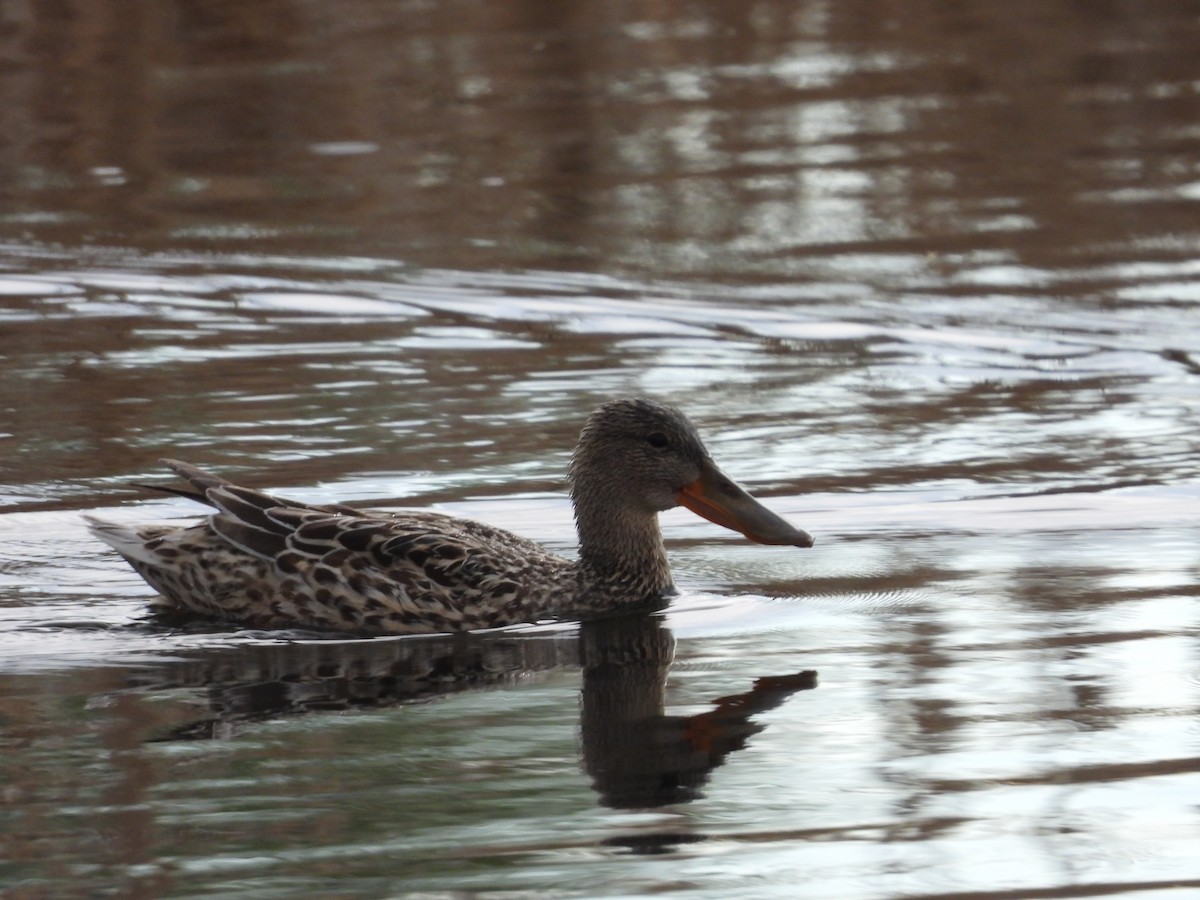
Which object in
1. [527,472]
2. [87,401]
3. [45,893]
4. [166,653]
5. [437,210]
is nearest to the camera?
[45,893]

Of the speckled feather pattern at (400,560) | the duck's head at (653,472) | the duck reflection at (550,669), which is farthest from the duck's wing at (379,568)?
the duck's head at (653,472)

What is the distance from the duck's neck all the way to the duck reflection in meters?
0.15

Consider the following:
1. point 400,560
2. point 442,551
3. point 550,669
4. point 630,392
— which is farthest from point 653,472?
point 630,392

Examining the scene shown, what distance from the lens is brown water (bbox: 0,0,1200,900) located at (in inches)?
229

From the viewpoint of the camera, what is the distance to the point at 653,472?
8.45 metres

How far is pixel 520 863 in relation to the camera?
5.47 m

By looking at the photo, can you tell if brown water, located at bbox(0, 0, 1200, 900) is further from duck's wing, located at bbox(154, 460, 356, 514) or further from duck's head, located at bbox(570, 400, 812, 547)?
duck's wing, located at bbox(154, 460, 356, 514)

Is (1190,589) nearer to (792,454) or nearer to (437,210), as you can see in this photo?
(792,454)

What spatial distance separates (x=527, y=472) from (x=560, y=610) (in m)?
1.84

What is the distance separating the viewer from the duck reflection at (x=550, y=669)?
20.7 ft

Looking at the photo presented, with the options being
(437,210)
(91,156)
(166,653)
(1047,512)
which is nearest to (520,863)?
(166,653)

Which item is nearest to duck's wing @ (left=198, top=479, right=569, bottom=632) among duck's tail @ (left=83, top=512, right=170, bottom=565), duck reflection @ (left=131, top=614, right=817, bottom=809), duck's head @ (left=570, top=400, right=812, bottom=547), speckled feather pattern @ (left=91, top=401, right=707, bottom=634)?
speckled feather pattern @ (left=91, top=401, right=707, bottom=634)

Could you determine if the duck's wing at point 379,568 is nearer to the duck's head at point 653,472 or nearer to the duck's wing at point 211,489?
the duck's wing at point 211,489

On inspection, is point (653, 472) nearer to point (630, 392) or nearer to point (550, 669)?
point (550, 669)
